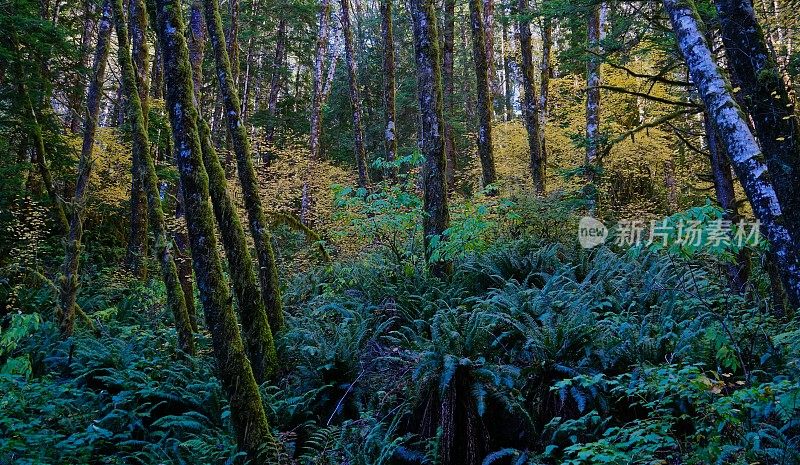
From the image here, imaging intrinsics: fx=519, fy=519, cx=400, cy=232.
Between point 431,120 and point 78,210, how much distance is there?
6.16 m

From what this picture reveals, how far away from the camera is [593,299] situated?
6.62 metres

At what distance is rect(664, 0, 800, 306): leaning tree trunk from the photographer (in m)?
4.38

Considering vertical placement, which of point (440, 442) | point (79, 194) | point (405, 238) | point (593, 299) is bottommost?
point (440, 442)

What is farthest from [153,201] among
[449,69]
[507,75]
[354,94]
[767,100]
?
[507,75]

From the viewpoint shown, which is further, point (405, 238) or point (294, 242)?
point (294, 242)

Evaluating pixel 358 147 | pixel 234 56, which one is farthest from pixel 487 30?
pixel 234 56

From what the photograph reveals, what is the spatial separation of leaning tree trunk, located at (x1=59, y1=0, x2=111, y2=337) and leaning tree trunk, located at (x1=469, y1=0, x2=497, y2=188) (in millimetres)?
7379

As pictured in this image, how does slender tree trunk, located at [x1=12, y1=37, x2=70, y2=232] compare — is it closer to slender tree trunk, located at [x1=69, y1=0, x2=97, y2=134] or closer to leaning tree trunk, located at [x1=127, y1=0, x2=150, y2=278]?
leaning tree trunk, located at [x1=127, y1=0, x2=150, y2=278]

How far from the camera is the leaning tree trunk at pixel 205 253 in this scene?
15.6 ft

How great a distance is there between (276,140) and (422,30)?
665 inches

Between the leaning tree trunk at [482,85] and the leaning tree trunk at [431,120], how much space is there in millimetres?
3146

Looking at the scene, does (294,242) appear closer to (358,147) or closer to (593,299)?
(358,147)

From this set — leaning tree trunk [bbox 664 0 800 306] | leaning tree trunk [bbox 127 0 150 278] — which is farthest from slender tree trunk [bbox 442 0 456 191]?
leaning tree trunk [bbox 664 0 800 306]

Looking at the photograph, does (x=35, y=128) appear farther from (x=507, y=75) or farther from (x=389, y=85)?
(x=507, y=75)
